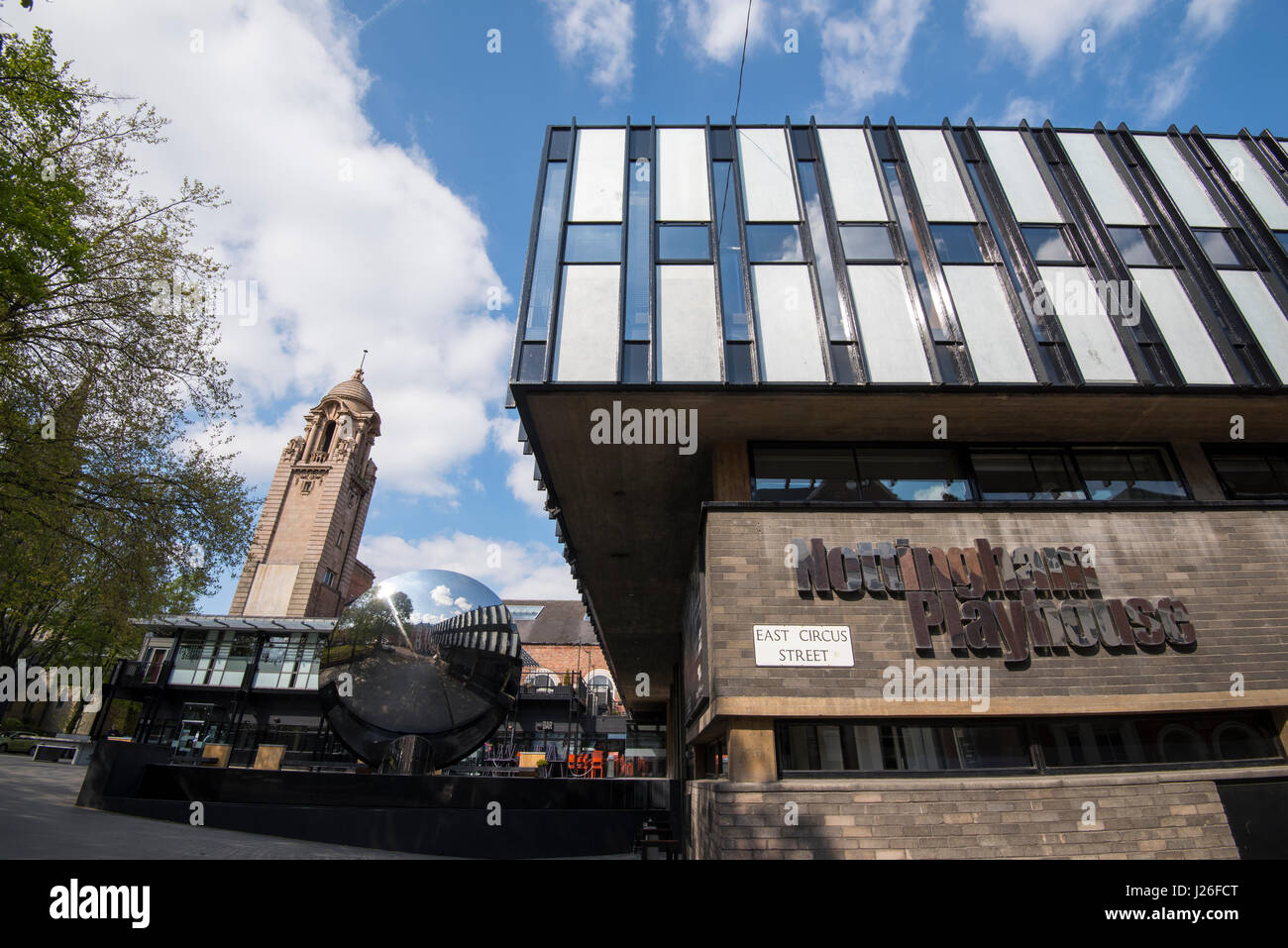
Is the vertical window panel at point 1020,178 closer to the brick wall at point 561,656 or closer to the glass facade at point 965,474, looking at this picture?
the glass facade at point 965,474

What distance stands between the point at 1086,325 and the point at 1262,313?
410cm

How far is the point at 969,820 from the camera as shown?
8.30 metres

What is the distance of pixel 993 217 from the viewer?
12336 millimetres

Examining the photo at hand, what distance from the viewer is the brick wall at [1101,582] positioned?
9.13m

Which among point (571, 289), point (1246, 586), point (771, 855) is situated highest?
point (571, 289)

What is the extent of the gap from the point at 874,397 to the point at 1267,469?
9047 mm

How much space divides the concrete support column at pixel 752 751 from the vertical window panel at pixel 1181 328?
10.2 m

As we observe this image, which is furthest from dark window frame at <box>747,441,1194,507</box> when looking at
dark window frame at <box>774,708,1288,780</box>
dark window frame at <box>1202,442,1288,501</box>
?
dark window frame at <box>774,708,1288,780</box>

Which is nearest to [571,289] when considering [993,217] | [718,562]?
[718,562]
